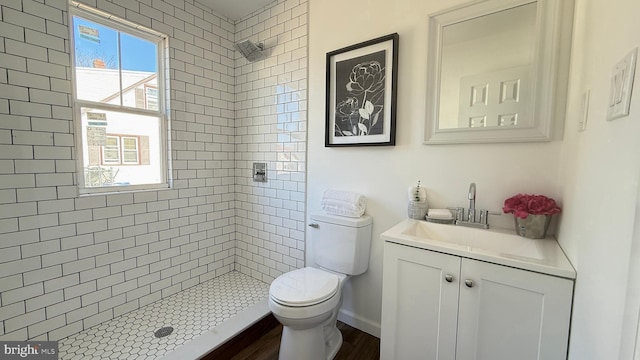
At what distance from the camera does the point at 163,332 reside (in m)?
1.76

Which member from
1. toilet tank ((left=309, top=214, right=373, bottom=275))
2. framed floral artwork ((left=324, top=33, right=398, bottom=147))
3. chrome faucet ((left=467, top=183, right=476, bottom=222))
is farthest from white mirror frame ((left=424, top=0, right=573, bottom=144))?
toilet tank ((left=309, top=214, right=373, bottom=275))

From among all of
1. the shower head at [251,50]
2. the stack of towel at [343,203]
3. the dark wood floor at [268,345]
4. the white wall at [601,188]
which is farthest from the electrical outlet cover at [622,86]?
the shower head at [251,50]

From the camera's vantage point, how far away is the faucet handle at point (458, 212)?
4.79ft

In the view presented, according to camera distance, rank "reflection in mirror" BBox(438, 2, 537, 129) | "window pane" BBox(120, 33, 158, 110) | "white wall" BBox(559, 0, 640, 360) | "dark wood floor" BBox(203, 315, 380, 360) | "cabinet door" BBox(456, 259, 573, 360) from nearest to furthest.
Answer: "white wall" BBox(559, 0, 640, 360)
"cabinet door" BBox(456, 259, 573, 360)
"reflection in mirror" BBox(438, 2, 537, 129)
"dark wood floor" BBox(203, 315, 380, 360)
"window pane" BBox(120, 33, 158, 110)

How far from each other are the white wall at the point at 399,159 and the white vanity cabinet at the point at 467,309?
50cm

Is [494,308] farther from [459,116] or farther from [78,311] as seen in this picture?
[78,311]

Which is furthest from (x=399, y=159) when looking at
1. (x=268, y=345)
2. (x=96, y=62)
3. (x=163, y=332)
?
(x=96, y=62)

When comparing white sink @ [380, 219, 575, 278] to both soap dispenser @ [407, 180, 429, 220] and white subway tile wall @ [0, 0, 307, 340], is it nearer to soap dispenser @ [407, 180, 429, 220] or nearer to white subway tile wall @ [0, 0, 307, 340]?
soap dispenser @ [407, 180, 429, 220]

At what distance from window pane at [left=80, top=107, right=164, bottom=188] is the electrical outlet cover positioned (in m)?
2.59

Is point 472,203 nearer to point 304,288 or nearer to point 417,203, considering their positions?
point 417,203

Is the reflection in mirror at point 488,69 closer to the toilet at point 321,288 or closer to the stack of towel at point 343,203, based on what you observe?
the stack of towel at point 343,203

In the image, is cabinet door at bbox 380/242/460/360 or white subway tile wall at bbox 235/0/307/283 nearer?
cabinet door at bbox 380/242/460/360

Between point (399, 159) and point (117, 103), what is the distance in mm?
2099

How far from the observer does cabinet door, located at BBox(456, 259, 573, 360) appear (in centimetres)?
92
